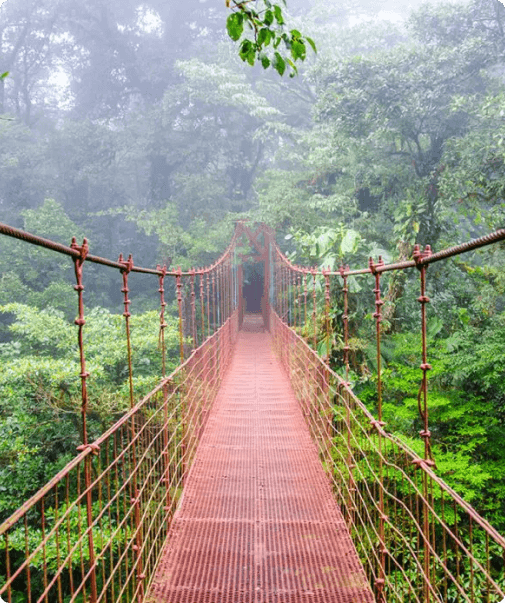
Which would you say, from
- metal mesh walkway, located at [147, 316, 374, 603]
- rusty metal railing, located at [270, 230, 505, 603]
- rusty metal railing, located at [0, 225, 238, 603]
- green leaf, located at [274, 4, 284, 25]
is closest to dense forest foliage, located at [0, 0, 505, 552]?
green leaf, located at [274, 4, 284, 25]

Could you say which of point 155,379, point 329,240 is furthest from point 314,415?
point 155,379

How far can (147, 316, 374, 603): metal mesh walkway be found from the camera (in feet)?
6.07

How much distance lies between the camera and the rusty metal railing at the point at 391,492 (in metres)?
1.36

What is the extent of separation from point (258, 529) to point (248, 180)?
14105 millimetres

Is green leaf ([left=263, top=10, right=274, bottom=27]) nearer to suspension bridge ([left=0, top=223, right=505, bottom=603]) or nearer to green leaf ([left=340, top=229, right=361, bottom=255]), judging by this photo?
suspension bridge ([left=0, top=223, right=505, bottom=603])

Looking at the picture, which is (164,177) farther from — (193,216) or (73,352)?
(73,352)

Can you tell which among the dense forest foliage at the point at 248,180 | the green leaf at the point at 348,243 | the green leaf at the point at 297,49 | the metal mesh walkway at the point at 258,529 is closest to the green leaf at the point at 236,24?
the dense forest foliage at the point at 248,180

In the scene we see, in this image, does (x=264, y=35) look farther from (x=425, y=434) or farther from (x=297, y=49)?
(x=425, y=434)

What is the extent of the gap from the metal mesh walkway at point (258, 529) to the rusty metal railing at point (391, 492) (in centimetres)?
11

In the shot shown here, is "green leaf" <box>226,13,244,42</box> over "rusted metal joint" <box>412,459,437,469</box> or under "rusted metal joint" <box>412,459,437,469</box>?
over

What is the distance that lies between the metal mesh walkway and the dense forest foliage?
1.36m

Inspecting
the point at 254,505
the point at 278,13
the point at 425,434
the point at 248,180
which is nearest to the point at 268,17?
the point at 278,13

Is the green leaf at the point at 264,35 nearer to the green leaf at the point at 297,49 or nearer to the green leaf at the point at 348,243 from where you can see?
the green leaf at the point at 297,49

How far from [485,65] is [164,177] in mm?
9786
